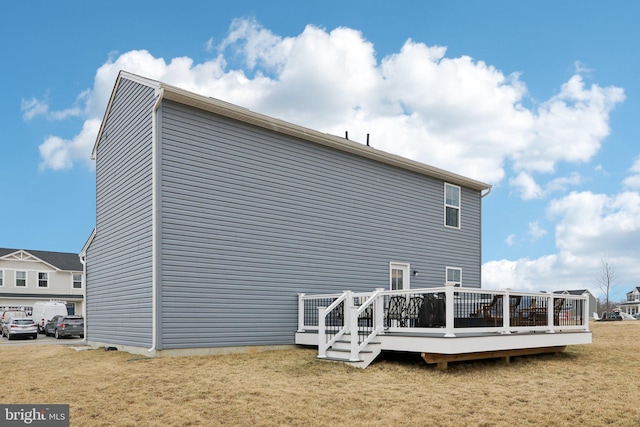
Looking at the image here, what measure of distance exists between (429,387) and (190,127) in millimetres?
7618

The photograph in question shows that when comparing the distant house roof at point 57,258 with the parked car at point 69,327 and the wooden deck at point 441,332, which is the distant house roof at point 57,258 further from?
the wooden deck at point 441,332

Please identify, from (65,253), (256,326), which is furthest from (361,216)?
(65,253)

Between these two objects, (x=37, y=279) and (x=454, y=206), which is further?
(x=37, y=279)

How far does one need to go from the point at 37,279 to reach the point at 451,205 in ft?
112

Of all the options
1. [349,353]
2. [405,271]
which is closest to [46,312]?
→ [405,271]

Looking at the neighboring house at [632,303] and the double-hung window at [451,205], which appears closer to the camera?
the double-hung window at [451,205]

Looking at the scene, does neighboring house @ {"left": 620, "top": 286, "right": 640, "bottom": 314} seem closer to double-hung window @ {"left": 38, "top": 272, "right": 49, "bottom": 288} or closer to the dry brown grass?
double-hung window @ {"left": 38, "top": 272, "right": 49, "bottom": 288}

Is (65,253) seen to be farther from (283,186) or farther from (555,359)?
(555,359)

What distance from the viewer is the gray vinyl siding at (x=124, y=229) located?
12438 millimetres

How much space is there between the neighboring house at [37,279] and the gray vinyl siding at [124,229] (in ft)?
79.2

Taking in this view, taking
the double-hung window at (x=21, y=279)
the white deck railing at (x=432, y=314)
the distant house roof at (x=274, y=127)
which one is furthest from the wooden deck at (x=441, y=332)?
the double-hung window at (x=21, y=279)

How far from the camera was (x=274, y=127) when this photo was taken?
13.7 m

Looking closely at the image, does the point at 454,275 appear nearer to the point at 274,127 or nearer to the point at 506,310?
the point at 506,310

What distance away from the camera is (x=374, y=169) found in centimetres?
1641
